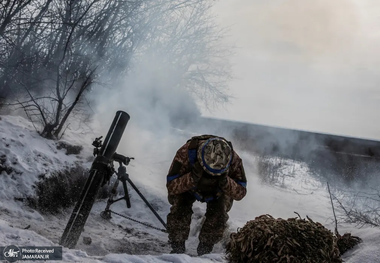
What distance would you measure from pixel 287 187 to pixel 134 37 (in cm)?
706

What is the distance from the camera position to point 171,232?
3.35 metres

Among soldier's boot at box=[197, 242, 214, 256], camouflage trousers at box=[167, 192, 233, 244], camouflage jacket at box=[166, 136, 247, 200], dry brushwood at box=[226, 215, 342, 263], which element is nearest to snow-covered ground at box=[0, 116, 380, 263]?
soldier's boot at box=[197, 242, 214, 256]

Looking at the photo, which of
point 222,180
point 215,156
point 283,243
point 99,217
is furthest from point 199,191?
point 99,217

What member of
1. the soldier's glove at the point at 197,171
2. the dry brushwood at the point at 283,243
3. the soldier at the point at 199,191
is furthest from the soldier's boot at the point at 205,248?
the dry brushwood at the point at 283,243

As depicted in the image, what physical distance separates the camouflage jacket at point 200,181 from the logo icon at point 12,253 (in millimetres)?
1616

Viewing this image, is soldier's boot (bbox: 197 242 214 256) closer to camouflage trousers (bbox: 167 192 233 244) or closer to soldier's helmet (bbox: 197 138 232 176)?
camouflage trousers (bbox: 167 192 233 244)

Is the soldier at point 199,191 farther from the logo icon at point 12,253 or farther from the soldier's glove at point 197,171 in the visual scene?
the logo icon at point 12,253

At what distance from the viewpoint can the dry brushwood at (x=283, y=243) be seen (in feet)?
5.67

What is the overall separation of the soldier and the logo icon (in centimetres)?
162

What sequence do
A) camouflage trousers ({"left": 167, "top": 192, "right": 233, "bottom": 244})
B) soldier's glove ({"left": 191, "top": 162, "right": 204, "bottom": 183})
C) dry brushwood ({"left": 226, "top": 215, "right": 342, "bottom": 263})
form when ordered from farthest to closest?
1. camouflage trousers ({"left": 167, "top": 192, "right": 233, "bottom": 244})
2. soldier's glove ({"left": 191, "top": 162, "right": 204, "bottom": 183})
3. dry brushwood ({"left": 226, "top": 215, "right": 342, "bottom": 263})

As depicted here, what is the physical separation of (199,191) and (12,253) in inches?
73.8

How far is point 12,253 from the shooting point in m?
1.84

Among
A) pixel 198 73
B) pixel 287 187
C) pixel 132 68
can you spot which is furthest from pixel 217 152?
pixel 198 73

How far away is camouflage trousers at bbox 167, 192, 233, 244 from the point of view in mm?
3340
